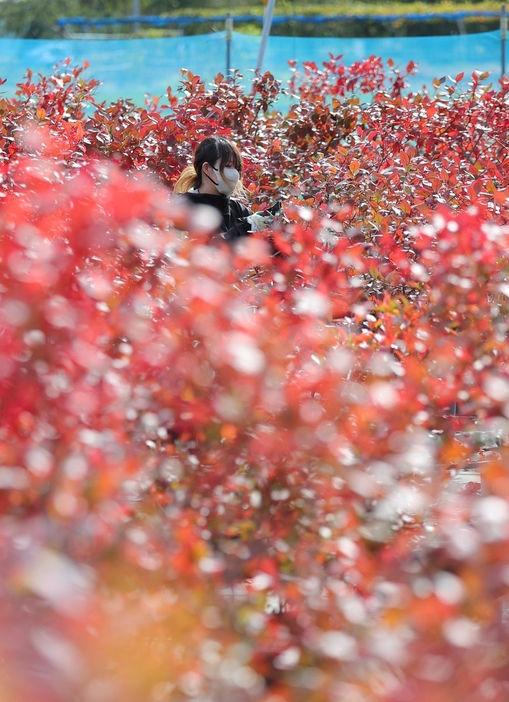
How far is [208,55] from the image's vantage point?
595 inches

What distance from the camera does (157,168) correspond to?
5.17 m

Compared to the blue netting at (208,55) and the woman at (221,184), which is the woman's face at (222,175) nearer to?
the woman at (221,184)

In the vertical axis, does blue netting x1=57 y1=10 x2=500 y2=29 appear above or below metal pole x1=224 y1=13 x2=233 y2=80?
below

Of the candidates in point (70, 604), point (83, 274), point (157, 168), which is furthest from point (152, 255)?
point (157, 168)

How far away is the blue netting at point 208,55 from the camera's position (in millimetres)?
14781

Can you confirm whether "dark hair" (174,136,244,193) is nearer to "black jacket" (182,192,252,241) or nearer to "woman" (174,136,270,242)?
"woman" (174,136,270,242)

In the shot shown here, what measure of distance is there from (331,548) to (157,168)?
373 cm

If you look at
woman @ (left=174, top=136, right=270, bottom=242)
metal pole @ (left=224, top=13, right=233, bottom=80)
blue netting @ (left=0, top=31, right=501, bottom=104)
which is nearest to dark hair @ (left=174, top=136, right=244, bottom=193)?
woman @ (left=174, top=136, right=270, bottom=242)

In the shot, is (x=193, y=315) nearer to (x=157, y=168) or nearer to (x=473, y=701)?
(x=473, y=701)

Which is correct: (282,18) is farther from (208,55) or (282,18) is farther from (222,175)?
(222,175)

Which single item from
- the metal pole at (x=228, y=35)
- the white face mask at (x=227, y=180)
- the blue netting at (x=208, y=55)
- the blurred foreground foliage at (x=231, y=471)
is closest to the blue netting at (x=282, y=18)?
the blue netting at (x=208, y=55)

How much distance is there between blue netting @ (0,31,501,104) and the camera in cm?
1478

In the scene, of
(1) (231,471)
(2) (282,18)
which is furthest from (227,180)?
(2) (282,18)

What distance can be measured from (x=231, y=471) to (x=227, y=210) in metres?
2.74
